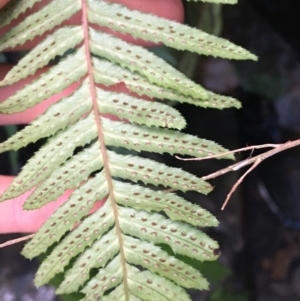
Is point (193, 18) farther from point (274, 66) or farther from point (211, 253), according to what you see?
point (211, 253)

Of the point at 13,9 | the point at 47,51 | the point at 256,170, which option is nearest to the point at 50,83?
the point at 47,51

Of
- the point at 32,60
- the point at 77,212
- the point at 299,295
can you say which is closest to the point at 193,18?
the point at 32,60

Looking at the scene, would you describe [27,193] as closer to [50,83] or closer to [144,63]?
[50,83]

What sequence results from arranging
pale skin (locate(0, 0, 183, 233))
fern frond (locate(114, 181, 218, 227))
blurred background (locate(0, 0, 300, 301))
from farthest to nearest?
blurred background (locate(0, 0, 300, 301))
pale skin (locate(0, 0, 183, 233))
fern frond (locate(114, 181, 218, 227))

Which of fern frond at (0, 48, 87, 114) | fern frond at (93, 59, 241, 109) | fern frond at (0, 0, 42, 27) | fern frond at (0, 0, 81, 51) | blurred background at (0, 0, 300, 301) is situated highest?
fern frond at (0, 0, 42, 27)

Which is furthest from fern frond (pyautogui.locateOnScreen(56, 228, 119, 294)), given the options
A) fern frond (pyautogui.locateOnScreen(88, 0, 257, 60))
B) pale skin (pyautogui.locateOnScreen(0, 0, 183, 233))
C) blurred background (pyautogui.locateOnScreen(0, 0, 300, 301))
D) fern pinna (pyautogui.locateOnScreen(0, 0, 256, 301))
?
blurred background (pyautogui.locateOnScreen(0, 0, 300, 301))

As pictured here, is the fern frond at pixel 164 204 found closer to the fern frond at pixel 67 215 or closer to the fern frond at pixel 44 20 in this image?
the fern frond at pixel 67 215

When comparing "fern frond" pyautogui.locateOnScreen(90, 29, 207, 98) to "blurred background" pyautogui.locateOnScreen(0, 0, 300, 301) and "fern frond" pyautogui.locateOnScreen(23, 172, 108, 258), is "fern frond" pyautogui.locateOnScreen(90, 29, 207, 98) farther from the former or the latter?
"blurred background" pyautogui.locateOnScreen(0, 0, 300, 301)

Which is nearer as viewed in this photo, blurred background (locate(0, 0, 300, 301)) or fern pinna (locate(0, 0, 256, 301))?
fern pinna (locate(0, 0, 256, 301))
